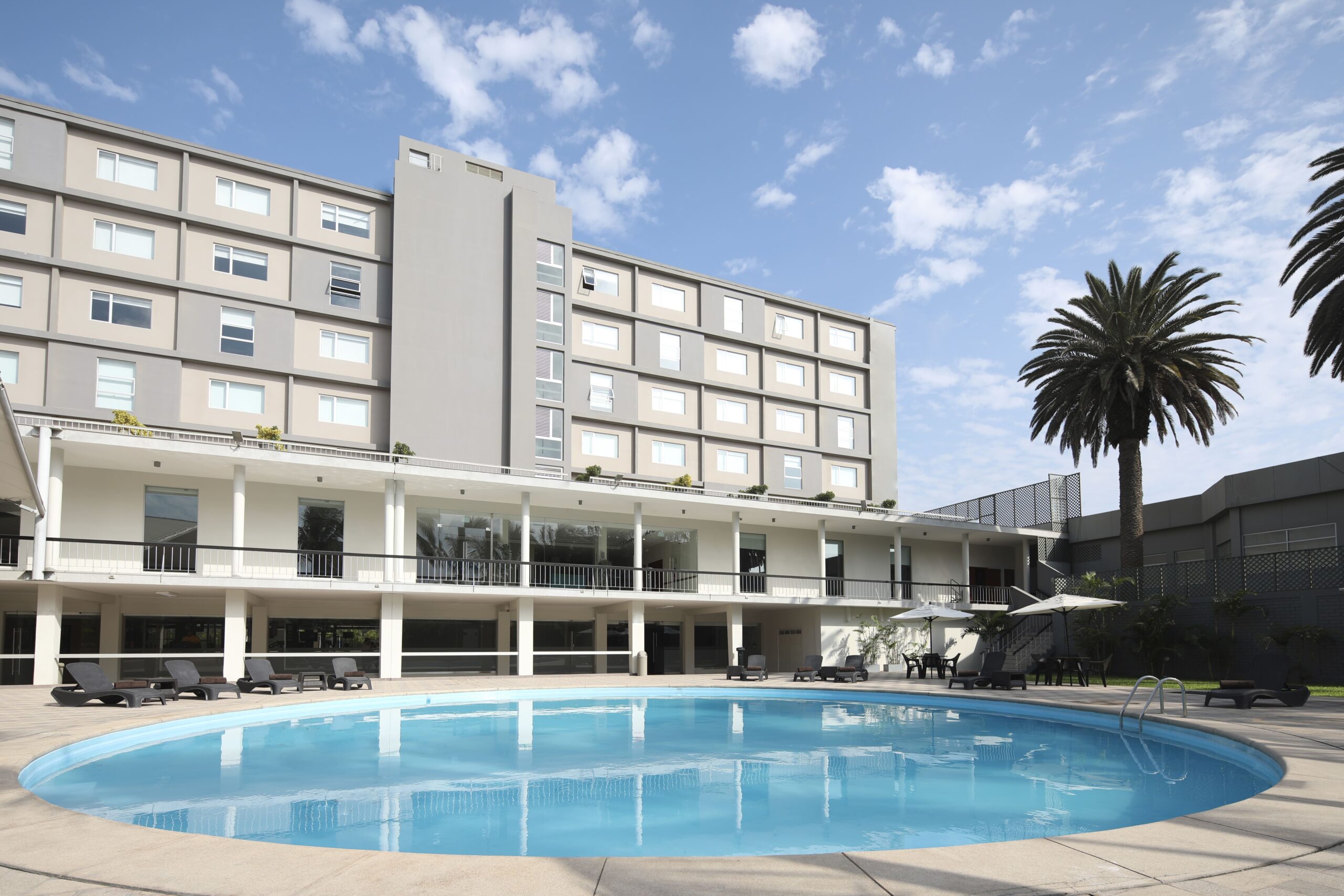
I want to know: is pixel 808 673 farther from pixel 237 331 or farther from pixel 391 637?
pixel 237 331

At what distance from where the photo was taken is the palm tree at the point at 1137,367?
2847cm

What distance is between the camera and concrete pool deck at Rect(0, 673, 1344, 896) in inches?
190

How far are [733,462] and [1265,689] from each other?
24.3 meters

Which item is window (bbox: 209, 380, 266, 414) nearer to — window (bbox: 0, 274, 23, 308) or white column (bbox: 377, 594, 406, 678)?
window (bbox: 0, 274, 23, 308)

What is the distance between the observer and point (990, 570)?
39719mm

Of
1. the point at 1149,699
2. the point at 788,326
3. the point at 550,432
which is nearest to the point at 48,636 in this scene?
the point at 550,432

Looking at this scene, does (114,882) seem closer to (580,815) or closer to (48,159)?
(580,815)

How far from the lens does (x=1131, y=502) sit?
29547 millimetres

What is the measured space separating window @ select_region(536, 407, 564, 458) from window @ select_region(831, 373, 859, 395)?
15.1 meters

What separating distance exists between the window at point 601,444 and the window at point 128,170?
57.9 feet

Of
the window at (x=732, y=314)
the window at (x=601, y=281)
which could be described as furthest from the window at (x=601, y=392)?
the window at (x=732, y=314)

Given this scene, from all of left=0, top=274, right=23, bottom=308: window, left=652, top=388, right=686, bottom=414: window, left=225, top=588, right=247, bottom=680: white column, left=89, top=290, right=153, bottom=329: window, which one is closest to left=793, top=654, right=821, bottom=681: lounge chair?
left=652, top=388, right=686, bottom=414: window

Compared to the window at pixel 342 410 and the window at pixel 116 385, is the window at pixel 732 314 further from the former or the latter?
the window at pixel 116 385

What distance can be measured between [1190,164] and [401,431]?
25.2m
